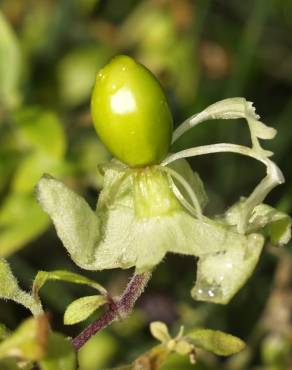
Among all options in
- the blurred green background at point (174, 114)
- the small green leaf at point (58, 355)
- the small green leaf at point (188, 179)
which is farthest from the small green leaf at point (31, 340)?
the blurred green background at point (174, 114)

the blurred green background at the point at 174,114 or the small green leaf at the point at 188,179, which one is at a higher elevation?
the small green leaf at the point at 188,179

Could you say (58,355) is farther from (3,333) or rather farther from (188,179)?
(188,179)

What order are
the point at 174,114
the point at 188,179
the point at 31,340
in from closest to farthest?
the point at 31,340 < the point at 188,179 < the point at 174,114

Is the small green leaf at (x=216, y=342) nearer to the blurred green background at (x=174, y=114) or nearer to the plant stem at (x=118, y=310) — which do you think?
the plant stem at (x=118, y=310)

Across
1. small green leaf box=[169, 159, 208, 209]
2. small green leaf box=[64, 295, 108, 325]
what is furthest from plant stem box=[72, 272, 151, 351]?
small green leaf box=[169, 159, 208, 209]

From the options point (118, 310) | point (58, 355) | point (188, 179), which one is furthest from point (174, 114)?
point (58, 355)

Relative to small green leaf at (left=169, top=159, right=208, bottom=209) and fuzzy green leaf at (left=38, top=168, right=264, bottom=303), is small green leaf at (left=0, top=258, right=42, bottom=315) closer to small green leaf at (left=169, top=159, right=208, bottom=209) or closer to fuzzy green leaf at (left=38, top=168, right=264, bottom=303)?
fuzzy green leaf at (left=38, top=168, right=264, bottom=303)
